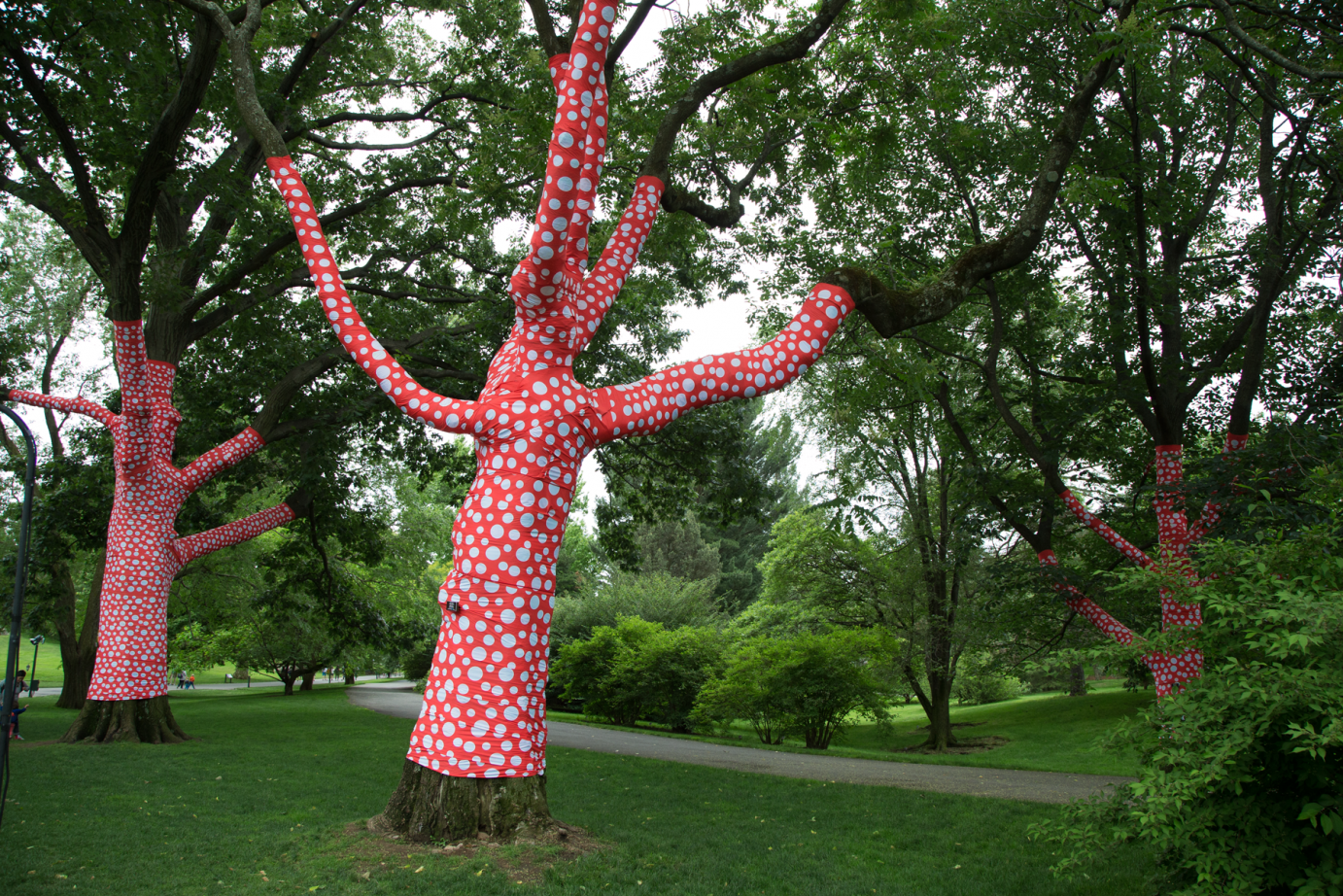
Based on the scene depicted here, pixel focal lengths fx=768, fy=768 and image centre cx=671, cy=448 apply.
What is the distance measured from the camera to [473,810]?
17.9 ft

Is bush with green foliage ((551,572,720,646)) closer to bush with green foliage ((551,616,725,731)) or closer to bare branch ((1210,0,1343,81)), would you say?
bush with green foliage ((551,616,725,731))

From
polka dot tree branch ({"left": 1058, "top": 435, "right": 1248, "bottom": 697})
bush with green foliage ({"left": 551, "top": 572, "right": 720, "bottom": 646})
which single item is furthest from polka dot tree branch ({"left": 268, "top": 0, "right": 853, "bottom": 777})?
bush with green foliage ({"left": 551, "top": 572, "right": 720, "bottom": 646})

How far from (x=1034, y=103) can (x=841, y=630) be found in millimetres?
10270

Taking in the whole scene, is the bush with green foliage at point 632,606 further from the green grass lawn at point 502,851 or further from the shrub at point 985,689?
the green grass lawn at point 502,851

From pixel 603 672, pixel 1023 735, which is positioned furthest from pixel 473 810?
pixel 1023 735

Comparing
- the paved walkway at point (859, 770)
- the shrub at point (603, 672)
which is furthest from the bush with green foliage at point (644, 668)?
the paved walkway at point (859, 770)

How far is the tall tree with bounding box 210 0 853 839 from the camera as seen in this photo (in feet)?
17.9

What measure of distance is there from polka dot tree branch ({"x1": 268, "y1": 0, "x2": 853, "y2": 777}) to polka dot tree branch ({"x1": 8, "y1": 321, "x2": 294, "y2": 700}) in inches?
268

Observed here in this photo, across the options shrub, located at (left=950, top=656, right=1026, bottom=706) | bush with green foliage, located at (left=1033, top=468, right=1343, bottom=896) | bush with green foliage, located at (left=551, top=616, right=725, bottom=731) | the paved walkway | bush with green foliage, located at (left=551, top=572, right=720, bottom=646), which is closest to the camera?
bush with green foliage, located at (left=1033, top=468, right=1343, bottom=896)

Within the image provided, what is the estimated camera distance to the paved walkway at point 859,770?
377 inches

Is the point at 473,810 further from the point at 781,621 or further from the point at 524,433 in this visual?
the point at 781,621

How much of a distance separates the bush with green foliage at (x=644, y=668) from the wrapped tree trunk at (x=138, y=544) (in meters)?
10.3

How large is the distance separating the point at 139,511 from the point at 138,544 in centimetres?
50

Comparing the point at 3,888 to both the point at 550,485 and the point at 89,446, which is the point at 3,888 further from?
the point at 89,446
